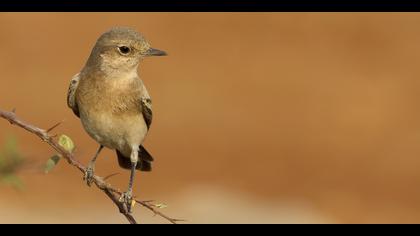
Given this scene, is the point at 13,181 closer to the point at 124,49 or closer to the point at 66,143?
the point at 66,143

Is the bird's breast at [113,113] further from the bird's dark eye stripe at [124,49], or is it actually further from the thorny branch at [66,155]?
the thorny branch at [66,155]

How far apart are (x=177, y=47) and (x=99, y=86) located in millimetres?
17622

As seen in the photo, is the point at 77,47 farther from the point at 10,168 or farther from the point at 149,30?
the point at 10,168

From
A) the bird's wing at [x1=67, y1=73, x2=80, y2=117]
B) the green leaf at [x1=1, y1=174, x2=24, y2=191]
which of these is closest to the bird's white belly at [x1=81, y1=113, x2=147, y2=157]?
the bird's wing at [x1=67, y1=73, x2=80, y2=117]

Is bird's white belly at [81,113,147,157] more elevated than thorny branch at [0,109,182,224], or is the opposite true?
bird's white belly at [81,113,147,157]

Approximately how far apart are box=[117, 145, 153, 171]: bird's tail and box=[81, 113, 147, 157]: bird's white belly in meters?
0.08

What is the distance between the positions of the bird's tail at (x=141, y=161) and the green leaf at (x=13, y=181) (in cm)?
342

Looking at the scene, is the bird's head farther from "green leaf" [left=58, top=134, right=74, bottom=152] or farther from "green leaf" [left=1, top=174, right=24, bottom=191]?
"green leaf" [left=1, top=174, right=24, bottom=191]

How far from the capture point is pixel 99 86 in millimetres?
5285

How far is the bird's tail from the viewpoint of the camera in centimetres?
562

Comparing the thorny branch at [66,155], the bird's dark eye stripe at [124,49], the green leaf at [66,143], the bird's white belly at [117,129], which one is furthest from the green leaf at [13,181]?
the bird's dark eye stripe at [124,49]

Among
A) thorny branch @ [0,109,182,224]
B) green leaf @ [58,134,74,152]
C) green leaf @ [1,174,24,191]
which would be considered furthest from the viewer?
green leaf @ [58,134,74,152]

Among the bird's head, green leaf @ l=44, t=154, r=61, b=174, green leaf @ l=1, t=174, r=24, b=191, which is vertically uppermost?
the bird's head

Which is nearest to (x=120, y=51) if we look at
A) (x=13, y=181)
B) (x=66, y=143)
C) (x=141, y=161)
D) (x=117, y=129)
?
(x=117, y=129)
